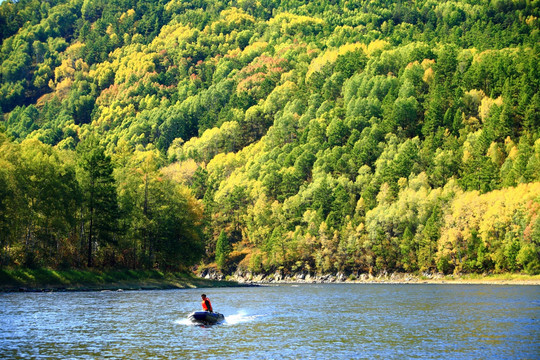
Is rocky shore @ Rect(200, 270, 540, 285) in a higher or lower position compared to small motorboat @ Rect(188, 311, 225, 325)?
higher

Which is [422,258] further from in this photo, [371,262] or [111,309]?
[111,309]

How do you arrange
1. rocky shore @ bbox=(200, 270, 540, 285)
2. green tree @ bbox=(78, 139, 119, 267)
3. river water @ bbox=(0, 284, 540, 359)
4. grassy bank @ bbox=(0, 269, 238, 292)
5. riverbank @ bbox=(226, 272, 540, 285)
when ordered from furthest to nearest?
rocky shore @ bbox=(200, 270, 540, 285) → riverbank @ bbox=(226, 272, 540, 285) → green tree @ bbox=(78, 139, 119, 267) → grassy bank @ bbox=(0, 269, 238, 292) → river water @ bbox=(0, 284, 540, 359)

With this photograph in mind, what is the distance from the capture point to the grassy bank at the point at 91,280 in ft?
266

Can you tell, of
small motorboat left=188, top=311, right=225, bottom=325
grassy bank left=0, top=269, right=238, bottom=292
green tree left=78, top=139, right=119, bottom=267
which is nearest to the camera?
small motorboat left=188, top=311, right=225, bottom=325

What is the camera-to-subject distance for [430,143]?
628 ft

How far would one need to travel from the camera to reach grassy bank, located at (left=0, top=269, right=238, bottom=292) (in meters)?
81.1

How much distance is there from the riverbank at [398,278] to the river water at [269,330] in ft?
164

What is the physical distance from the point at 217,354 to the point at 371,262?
12705cm

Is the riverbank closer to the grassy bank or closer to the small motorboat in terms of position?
the grassy bank

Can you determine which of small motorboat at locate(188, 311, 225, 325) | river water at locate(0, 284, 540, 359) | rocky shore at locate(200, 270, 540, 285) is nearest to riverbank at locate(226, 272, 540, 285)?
rocky shore at locate(200, 270, 540, 285)

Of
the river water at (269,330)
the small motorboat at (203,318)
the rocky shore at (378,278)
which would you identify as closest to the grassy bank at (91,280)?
the river water at (269,330)

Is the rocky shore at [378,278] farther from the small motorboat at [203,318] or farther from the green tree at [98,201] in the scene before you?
the small motorboat at [203,318]

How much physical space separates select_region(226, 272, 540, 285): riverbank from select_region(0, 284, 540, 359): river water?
49962 millimetres

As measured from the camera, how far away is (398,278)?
154750 mm
